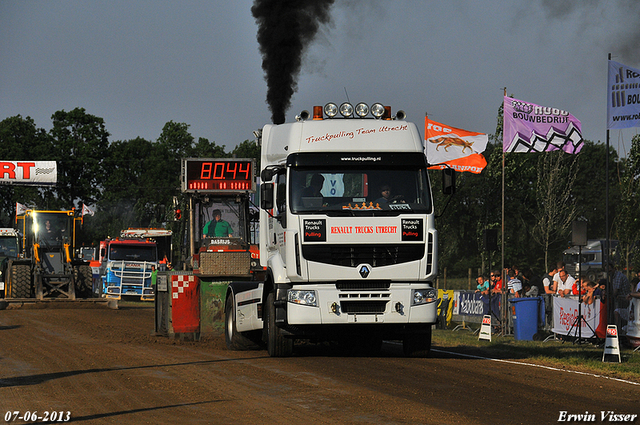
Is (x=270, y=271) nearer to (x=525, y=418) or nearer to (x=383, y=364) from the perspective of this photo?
(x=383, y=364)

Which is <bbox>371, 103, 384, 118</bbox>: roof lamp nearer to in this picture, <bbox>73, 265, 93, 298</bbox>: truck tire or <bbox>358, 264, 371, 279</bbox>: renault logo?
<bbox>358, 264, 371, 279</bbox>: renault logo

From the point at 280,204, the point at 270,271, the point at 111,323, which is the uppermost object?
the point at 280,204

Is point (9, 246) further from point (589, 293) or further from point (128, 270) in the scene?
point (589, 293)

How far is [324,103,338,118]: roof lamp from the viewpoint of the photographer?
14.7 meters

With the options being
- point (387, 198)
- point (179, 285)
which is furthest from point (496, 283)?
A: point (387, 198)

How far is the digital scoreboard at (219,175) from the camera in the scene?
904 inches

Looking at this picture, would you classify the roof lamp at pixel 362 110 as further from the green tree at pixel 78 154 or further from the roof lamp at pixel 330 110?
the green tree at pixel 78 154

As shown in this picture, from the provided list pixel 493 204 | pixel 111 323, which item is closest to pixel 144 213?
pixel 493 204

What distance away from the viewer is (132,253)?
40812 mm

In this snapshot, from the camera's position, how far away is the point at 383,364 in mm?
13719

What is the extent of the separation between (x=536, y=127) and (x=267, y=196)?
11.9 m

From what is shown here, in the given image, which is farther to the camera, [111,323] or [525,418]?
[111,323]

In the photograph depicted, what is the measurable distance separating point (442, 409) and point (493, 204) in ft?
179

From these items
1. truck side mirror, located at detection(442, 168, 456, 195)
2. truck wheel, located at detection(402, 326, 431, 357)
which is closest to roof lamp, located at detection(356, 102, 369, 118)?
truck side mirror, located at detection(442, 168, 456, 195)
